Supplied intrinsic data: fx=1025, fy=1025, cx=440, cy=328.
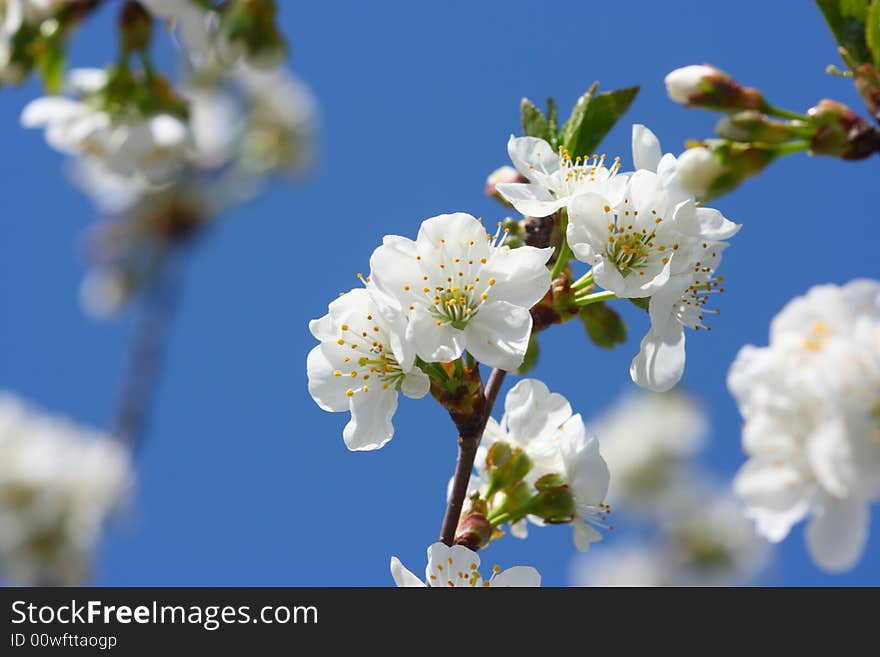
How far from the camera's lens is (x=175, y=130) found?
253 centimetres

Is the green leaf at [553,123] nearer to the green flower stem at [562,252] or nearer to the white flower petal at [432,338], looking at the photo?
the green flower stem at [562,252]

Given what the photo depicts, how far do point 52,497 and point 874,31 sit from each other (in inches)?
157

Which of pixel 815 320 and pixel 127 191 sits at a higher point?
pixel 127 191

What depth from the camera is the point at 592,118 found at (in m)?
1.57

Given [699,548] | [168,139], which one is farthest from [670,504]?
[168,139]

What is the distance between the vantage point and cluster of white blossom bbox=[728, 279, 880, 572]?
3.18 feet

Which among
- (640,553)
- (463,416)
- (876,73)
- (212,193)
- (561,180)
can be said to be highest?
(212,193)

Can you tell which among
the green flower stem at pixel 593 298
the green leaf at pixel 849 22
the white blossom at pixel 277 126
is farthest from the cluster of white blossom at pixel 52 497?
the green leaf at pixel 849 22

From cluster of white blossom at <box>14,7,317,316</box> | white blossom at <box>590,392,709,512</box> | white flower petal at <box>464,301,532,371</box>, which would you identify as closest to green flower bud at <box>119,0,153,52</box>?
cluster of white blossom at <box>14,7,317,316</box>

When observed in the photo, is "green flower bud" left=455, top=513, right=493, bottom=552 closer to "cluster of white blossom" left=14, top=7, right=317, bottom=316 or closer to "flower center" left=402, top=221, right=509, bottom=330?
"flower center" left=402, top=221, right=509, bottom=330

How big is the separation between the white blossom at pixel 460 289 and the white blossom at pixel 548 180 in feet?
0.22

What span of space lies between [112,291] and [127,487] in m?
2.00
